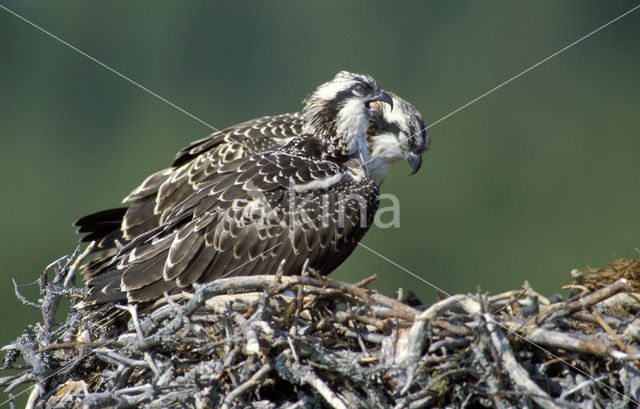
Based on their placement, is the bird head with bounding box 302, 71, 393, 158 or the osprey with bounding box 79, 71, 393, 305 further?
the bird head with bounding box 302, 71, 393, 158

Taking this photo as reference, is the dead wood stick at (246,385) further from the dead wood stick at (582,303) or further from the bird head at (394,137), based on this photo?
the bird head at (394,137)

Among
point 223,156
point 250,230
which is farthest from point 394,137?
point 250,230

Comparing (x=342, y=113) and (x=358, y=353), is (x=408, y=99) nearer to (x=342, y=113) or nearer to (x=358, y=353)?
(x=342, y=113)

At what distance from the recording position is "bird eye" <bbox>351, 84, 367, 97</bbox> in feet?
21.1

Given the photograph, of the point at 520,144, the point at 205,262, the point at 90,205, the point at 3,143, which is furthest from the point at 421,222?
the point at 205,262

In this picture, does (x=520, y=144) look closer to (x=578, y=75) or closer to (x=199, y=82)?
(x=578, y=75)

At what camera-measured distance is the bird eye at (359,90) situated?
21.1ft

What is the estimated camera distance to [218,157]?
22.5 ft

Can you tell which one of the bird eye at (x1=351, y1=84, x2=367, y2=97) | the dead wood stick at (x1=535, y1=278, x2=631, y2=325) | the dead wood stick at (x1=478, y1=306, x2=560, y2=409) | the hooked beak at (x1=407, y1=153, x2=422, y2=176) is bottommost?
the dead wood stick at (x1=478, y1=306, x2=560, y2=409)

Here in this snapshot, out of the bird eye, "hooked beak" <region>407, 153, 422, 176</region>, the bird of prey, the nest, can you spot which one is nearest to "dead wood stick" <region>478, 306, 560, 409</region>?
the nest

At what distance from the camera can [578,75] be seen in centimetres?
2794

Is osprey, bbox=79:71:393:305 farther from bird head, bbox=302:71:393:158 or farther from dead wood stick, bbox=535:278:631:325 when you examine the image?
dead wood stick, bbox=535:278:631:325

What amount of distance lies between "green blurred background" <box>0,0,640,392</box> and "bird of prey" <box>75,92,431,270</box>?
927cm

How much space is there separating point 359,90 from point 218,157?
1.27 meters
